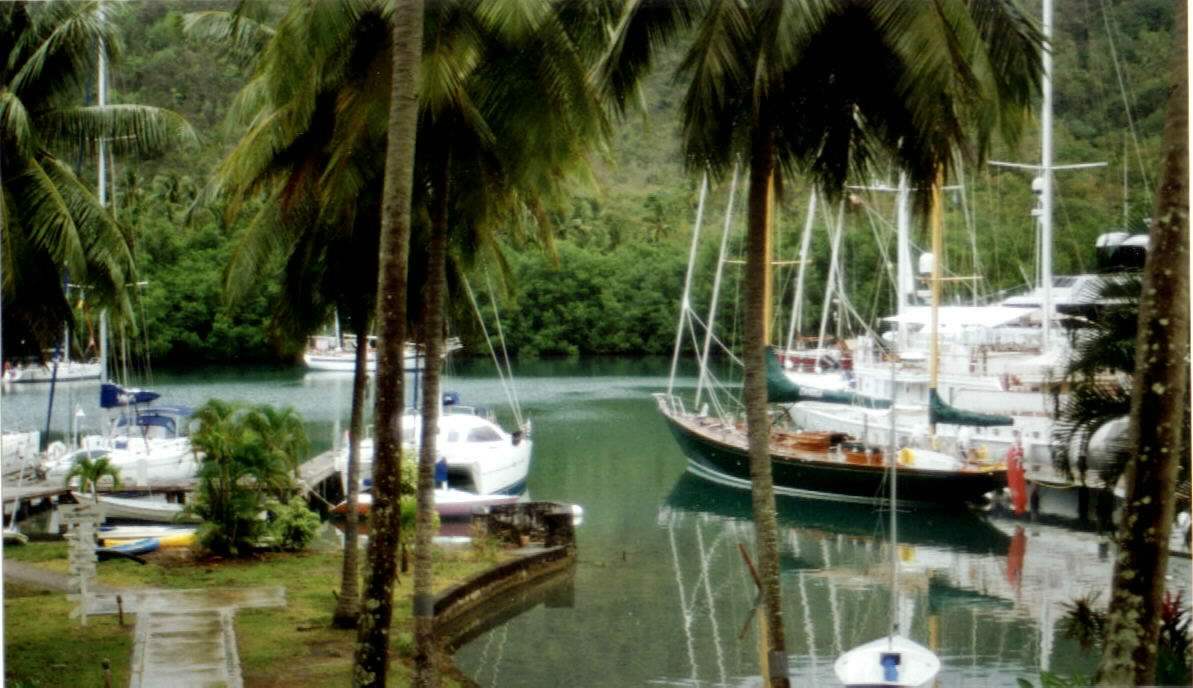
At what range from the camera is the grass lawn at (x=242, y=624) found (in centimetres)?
1016

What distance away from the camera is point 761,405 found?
9.54 metres

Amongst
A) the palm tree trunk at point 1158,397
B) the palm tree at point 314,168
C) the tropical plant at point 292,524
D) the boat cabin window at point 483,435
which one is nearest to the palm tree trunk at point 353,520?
the palm tree at point 314,168

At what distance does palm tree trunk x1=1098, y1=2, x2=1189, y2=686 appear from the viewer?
7.18 m

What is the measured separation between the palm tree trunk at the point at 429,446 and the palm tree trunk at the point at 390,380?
5.88ft

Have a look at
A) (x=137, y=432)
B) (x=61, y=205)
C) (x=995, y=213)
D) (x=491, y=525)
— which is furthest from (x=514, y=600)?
(x=995, y=213)

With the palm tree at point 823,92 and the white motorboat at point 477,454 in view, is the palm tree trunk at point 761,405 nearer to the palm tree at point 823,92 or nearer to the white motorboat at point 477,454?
the palm tree at point 823,92

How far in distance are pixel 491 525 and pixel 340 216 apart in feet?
21.1

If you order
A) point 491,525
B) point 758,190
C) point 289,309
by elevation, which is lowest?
point 491,525

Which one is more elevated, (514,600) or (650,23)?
(650,23)

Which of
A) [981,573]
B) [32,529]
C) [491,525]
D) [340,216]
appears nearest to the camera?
[340,216]

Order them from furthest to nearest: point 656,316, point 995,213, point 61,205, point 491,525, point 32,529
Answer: point 995,213, point 656,316, point 32,529, point 491,525, point 61,205

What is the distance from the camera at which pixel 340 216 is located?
38.9 feet

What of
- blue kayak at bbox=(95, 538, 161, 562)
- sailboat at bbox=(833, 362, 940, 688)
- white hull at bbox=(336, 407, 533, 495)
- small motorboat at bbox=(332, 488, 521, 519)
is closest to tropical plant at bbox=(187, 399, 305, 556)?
blue kayak at bbox=(95, 538, 161, 562)

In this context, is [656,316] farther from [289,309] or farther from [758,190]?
[758,190]
